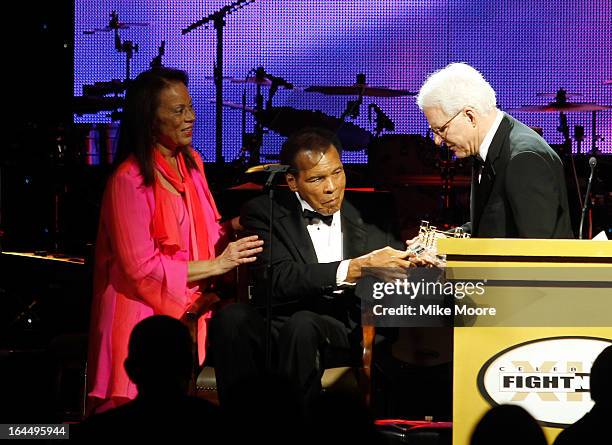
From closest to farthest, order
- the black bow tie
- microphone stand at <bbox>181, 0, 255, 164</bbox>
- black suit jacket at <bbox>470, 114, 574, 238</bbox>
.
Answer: black suit jacket at <bbox>470, 114, 574, 238</bbox> < the black bow tie < microphone stand at <bbox>181, 0, 255, 164</bbox>

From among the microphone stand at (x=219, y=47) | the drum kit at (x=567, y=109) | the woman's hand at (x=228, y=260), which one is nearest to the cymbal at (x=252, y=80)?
the microphone stand at (x=219, y=47)

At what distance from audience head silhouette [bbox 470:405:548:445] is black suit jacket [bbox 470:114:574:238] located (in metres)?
1.03

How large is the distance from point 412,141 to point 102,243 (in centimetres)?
518

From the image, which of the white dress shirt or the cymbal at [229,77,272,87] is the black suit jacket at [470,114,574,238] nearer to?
the white dress shirt

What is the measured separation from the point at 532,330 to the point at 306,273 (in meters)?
1.36

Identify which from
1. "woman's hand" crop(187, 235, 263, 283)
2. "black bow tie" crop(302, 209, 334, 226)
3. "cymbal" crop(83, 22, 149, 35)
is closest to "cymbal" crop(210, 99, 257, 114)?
"cymbal" crop(83, 22, 149, 35)

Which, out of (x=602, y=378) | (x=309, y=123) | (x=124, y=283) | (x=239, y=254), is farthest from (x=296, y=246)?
(x=309, y=123)

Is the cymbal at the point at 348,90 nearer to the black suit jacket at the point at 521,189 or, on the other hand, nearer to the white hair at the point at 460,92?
the white hair at the point at 460,92

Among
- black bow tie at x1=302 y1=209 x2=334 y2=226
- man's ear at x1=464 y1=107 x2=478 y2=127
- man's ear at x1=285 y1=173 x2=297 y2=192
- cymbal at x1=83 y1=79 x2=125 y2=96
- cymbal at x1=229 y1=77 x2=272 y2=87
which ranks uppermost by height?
cymbal at x1=229 y1=77 x2=272 y2=87

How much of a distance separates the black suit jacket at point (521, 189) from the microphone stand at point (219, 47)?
16.6 ft

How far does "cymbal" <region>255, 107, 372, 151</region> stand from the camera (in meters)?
8.77

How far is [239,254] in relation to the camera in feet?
14.0

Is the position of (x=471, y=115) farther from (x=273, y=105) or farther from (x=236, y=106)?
(x=236, y=106)

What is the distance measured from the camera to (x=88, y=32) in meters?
8.88
